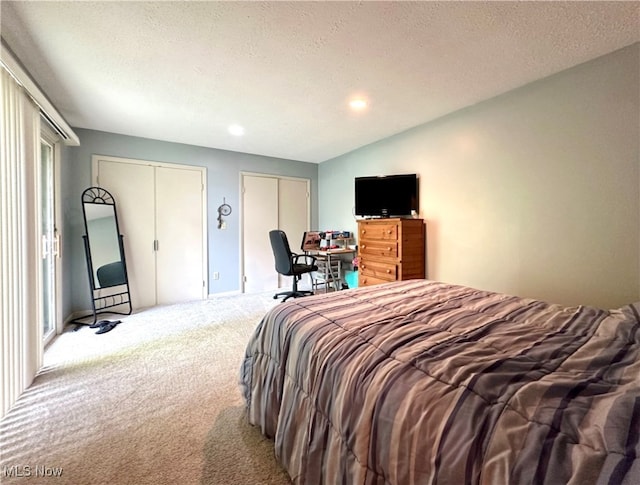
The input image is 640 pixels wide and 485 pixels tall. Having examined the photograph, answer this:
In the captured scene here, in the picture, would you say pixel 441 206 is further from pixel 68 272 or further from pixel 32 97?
pixel 68 272

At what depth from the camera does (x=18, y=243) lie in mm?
1840

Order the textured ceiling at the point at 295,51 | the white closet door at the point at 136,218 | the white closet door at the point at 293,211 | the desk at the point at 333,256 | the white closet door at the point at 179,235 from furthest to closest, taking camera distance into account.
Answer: the white closet door at the point at 293,211, the desk at the point at 333,256, the white closet door at the point at 179,235, the white closet door at the point at 136,218, the textured ceiling at the point at 295,51

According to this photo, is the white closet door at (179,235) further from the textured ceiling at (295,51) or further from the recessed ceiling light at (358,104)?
the recessed ceiling light at (358,104)

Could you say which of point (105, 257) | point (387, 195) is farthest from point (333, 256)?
point (105, 257)

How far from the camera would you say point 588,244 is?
6.78 feet

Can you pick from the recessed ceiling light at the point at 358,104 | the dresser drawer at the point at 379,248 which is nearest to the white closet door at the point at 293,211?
the dresser drawer at the point at 379,248

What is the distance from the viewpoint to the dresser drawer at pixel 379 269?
10.5ft

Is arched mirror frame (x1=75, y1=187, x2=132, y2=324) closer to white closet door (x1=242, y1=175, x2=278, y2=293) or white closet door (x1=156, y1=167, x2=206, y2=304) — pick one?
white closet door (x1=156, y1=167, x2=206, y2=304)

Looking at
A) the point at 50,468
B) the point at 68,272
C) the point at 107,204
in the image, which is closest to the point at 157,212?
the point at 107,204

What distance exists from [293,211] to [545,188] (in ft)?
12.2

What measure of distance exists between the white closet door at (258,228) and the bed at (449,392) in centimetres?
321

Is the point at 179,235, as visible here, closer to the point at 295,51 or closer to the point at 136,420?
the point at 136,420

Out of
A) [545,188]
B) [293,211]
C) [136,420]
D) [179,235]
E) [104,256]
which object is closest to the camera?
[136,420]

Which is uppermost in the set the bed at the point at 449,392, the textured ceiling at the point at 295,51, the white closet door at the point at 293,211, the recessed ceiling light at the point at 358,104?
the recessed ceiling light at the point at 358,104
